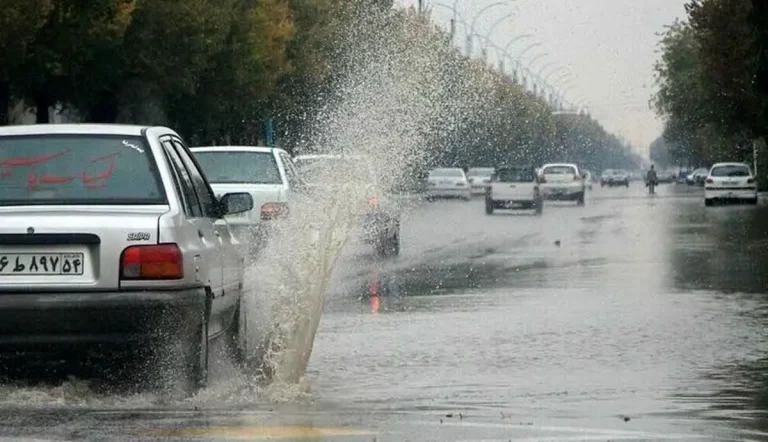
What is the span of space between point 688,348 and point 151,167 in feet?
16.1

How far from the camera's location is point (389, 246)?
28.6 meters

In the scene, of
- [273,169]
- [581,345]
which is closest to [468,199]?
[273,169]

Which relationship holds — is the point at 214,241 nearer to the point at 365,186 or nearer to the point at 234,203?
the point at 234,203

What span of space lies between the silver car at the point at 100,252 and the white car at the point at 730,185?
176 ft

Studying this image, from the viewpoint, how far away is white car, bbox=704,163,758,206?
205 ft

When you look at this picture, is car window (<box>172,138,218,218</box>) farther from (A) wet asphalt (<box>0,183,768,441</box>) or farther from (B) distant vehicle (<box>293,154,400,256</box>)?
(B) distant vehicle (<box>293,154,400,256</box>)

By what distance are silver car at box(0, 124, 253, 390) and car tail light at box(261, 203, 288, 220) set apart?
10.4m

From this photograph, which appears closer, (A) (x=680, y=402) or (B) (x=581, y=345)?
(A) (x=680, y=402)

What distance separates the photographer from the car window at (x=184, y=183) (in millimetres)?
10219

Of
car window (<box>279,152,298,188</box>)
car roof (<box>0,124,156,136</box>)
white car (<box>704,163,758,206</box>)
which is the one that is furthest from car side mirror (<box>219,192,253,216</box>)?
white car (<box>704,163,758,206</box>)

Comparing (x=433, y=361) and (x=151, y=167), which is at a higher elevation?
(x=151, y=167)

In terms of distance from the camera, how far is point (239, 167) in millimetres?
21641

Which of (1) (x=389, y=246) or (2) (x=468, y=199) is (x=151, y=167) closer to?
(1) (x=389, y=246)

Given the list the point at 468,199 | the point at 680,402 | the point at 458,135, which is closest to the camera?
the point at 680,402
